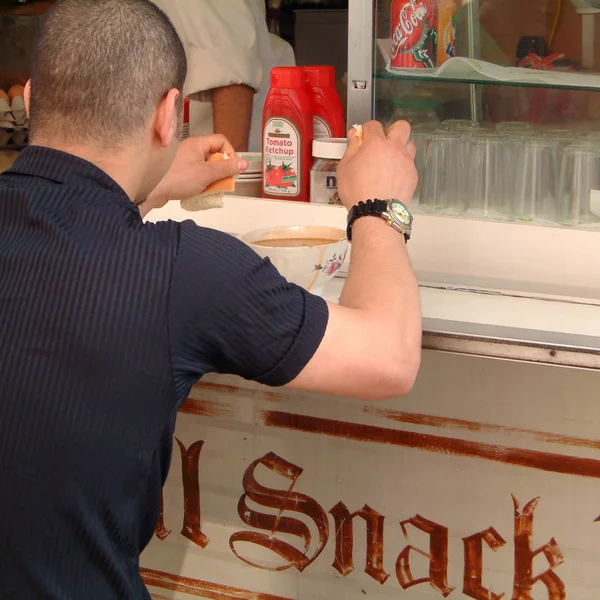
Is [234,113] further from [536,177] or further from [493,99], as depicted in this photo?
[536,177]

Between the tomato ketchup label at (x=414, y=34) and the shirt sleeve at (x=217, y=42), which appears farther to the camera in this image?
the shirt sleeve at (x=217, y=42)

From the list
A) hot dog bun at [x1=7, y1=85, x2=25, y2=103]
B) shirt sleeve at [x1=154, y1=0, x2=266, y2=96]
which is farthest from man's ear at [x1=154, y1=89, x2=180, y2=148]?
hot dog bun at [x1=7, y1=85, x2=25, y2=103]

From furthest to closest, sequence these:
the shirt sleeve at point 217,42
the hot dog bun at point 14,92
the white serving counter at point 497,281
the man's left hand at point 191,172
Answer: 1. the hot dog bun at point 14,92
2. the shirt sleeve at point 217,42
3. the man's left hand at point 191,172
4. the white serving counter at point 497,281

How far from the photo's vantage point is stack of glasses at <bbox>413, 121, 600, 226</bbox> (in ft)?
4.26

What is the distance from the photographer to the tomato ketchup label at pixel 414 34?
1.35 metres

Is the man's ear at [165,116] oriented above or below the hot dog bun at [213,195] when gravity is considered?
above

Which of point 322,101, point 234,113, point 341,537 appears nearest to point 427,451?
point 341,537

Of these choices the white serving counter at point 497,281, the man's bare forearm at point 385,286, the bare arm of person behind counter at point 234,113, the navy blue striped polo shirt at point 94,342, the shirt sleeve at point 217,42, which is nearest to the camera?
the navy blue striped polo shirt at point 94,342

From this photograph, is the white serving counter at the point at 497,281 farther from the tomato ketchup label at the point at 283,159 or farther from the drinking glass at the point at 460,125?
the drinking glass at the point at 460,125

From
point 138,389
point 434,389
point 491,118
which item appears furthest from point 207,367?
point 491,118

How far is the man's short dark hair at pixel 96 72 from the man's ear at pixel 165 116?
0.03 feet

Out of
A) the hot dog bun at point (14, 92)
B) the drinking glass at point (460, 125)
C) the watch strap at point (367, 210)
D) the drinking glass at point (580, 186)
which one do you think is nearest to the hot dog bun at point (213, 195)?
A: the watch strap at point (367, 210)

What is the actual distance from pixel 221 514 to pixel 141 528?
20.3 inches

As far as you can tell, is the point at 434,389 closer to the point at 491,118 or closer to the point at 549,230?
the point at 549,230
